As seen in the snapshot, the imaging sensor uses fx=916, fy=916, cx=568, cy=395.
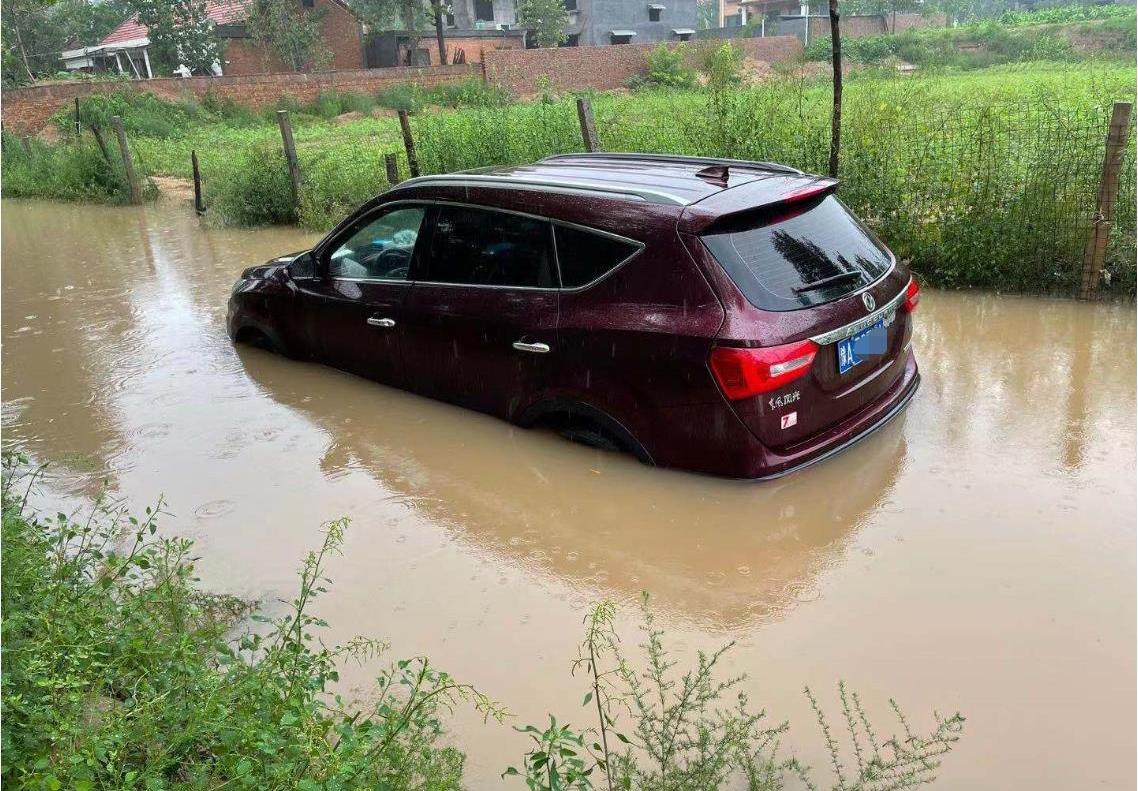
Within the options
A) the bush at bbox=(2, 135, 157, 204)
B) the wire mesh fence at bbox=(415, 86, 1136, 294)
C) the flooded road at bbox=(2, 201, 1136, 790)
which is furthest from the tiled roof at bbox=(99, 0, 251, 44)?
the flooded road at bbox=(2, 201, 1136, 790)

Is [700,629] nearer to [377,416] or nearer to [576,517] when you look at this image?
[576,517]

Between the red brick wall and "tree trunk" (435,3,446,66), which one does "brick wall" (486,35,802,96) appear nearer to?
"tree trunk" (435,3,446,66)

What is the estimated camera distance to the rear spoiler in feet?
14.7

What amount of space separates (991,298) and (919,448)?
310 centimetres

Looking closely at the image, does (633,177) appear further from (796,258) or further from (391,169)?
(391,169)

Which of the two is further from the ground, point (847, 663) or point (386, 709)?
point (386, 709)

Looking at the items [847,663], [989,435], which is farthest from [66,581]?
[989,435]

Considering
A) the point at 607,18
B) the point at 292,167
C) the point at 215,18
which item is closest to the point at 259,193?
the point at 292,167

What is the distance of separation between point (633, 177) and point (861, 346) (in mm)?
1589

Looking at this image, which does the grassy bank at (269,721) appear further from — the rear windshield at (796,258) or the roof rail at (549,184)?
the roof rail at (549,184)

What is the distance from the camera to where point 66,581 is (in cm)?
372

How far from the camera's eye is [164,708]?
265 centimetres

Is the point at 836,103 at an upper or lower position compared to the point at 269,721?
upper

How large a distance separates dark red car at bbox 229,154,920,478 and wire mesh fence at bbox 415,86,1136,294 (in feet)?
9.53
